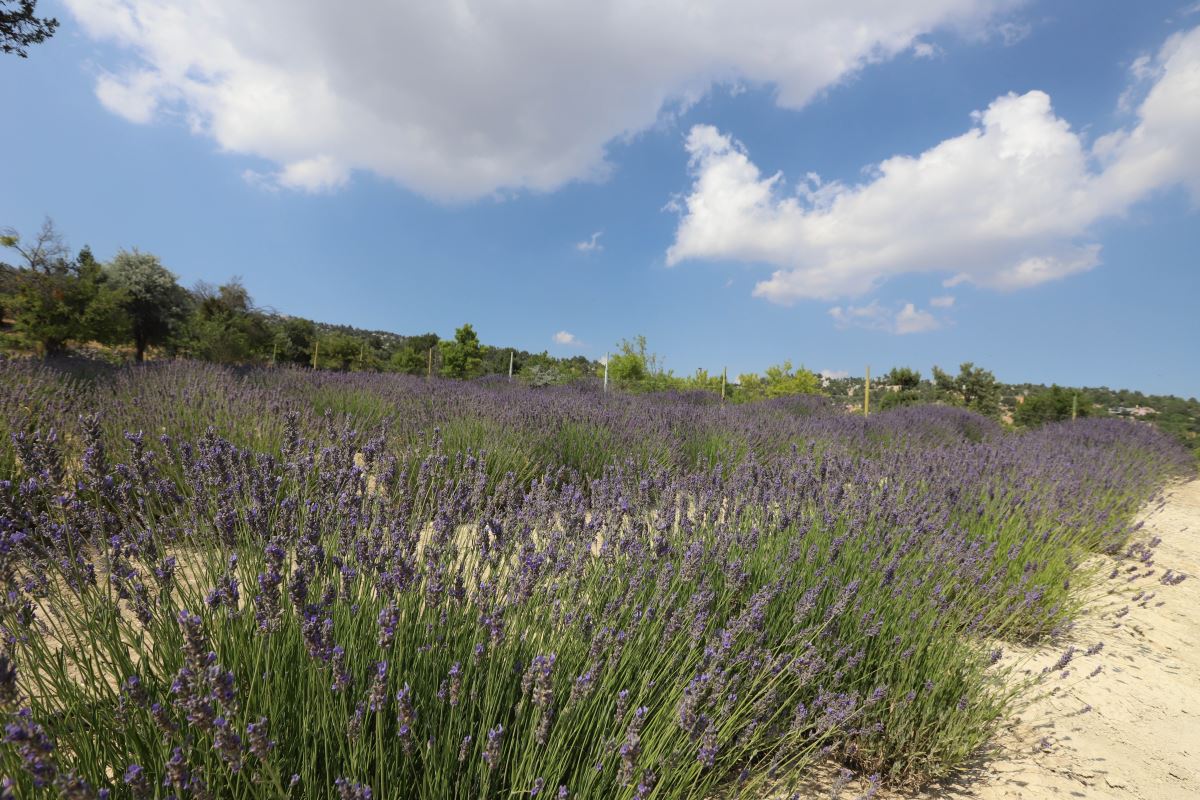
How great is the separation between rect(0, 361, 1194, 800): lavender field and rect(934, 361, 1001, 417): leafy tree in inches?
756

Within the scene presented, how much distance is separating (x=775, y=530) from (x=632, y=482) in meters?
1.33

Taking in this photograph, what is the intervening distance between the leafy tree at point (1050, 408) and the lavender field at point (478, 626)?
1964 centimetres

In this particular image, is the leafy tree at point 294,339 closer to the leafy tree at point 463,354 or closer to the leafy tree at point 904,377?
the leafy tree at point 463,354

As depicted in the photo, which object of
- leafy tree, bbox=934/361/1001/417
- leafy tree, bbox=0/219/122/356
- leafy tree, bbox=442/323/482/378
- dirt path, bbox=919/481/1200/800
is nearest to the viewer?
dirt path, bbox=919/481/1200/800

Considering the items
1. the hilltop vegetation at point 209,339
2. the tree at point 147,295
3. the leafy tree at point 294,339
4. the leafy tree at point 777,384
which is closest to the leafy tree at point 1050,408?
the hilltop vegetation at point 209,339

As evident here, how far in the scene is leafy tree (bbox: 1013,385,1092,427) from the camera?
18.7 m

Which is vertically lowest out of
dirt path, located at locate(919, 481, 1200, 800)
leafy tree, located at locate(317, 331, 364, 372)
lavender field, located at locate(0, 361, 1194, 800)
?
dirt path, located at locate(919, 481, 1200, 800)

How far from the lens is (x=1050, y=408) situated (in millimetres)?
18906

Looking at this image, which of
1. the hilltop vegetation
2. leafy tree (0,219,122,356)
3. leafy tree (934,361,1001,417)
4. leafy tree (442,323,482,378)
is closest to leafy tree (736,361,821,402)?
the hilltop vegetation

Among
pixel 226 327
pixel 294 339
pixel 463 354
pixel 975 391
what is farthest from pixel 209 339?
pixel 975 391

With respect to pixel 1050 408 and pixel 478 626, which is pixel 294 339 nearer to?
pixel 478 626

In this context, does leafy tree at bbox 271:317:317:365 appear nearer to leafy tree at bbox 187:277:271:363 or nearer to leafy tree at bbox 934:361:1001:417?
leafy tree at bbox 187:277:271:363

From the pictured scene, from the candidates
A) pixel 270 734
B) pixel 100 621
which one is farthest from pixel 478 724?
pixel 100 621

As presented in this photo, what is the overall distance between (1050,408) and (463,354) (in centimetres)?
2576
